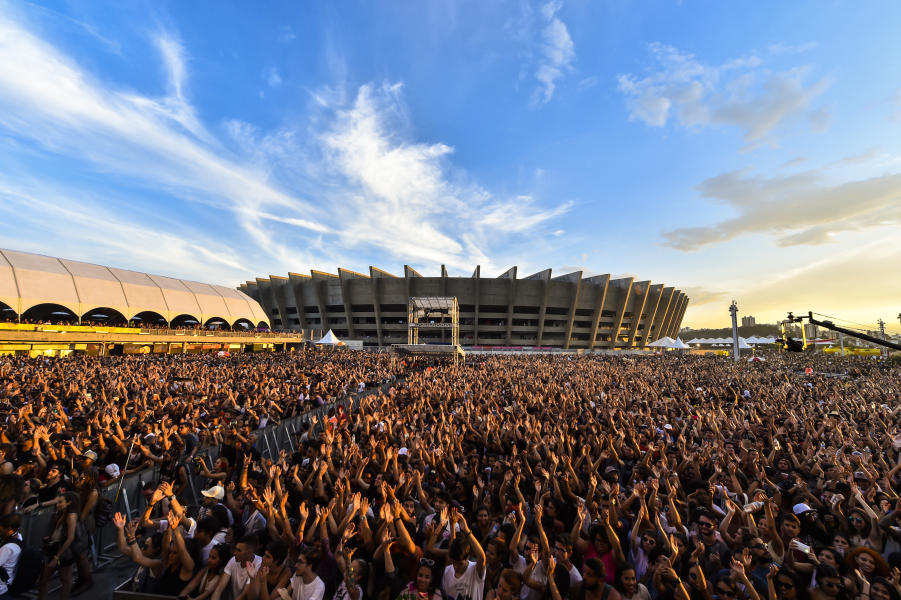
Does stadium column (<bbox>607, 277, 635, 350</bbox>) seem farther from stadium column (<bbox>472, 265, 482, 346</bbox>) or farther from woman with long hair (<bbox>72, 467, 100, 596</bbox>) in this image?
woman with long hair (<bbox>72, 467, 100, 596</bbox>)

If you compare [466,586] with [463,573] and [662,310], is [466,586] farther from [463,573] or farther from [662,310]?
[662,310]

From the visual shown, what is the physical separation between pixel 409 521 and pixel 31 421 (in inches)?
398

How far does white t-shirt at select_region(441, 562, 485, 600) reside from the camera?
3670mm

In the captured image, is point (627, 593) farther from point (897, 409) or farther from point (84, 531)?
point (897, 409)

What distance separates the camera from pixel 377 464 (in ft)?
22.3

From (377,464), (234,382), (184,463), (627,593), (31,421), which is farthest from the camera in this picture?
(234,382)

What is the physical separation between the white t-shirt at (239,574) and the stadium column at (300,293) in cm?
6965

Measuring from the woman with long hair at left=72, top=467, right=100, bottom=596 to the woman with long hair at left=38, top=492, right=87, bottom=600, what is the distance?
0.74 feet

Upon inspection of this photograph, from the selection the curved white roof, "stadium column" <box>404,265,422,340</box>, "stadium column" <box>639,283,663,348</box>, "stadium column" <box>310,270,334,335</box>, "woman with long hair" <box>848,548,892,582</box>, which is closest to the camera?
"woman with long hair" <box>848,548,892,582</box>

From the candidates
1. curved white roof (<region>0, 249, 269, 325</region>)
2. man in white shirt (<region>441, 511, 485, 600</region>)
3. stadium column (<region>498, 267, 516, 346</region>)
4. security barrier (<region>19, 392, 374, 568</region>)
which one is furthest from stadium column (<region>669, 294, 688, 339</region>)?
man in white shirt (<region>441, 511, 485, 600</region>)

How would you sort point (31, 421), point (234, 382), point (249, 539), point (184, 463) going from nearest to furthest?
point (249, 539) < point (184, 463) < point (31, 421) < point (234, 382)

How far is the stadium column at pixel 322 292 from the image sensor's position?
66.4m

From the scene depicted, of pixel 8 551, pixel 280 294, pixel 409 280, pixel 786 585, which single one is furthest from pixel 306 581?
pixel 280 294

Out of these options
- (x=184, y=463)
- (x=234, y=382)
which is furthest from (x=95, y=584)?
(x=234, y=382)
